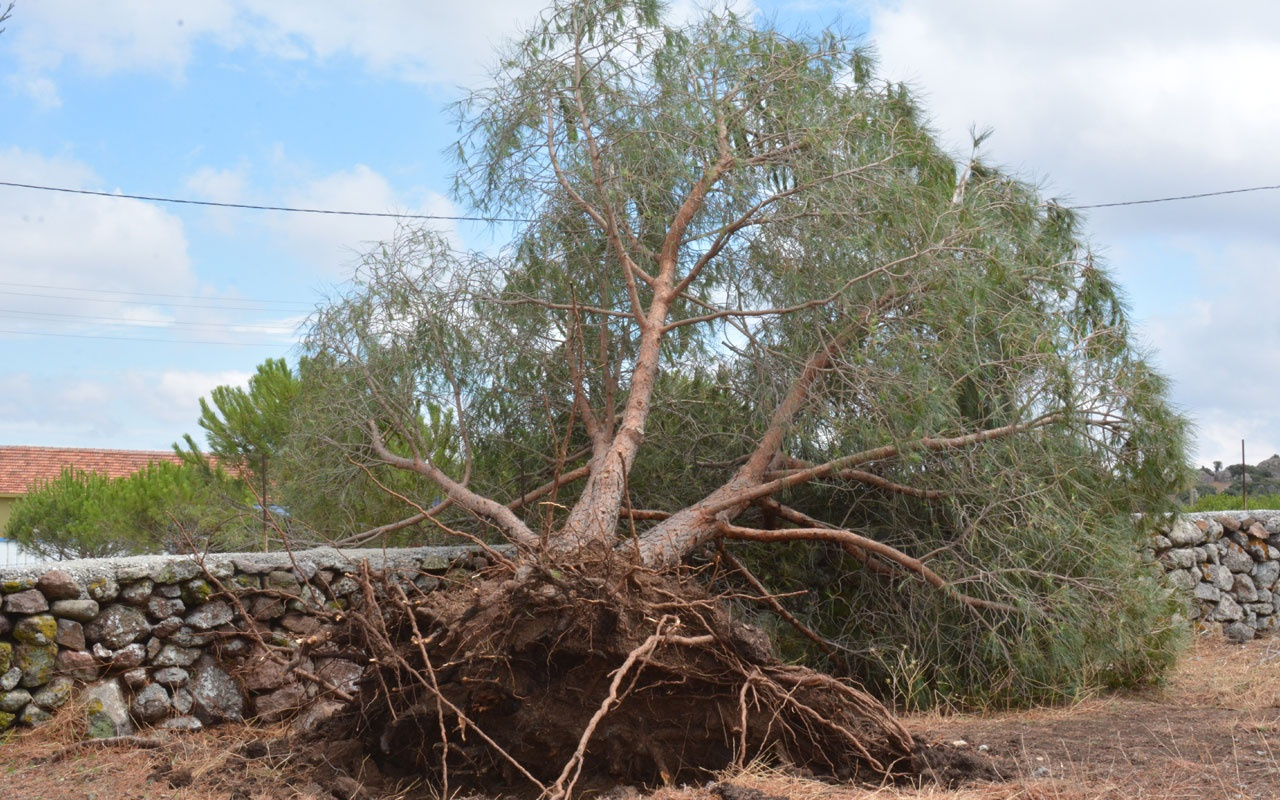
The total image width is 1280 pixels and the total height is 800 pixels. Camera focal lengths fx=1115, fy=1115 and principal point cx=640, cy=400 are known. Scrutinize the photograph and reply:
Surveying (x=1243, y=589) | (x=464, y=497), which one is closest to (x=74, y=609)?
(x=464, y=497)

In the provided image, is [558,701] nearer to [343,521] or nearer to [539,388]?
[539,388]

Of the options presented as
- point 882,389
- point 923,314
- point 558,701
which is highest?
point 923,314

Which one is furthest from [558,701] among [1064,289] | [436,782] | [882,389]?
[1064,289]

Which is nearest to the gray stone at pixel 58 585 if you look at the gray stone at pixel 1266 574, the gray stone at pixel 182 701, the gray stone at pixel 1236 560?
the gray stone at pixel 182 701

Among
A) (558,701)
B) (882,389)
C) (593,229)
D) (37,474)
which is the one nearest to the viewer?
(558,701)

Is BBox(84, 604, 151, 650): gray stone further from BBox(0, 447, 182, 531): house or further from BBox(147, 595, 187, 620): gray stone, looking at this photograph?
BBox(0, 447, 182, 531): house

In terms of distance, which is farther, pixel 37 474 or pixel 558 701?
pixel 37 474

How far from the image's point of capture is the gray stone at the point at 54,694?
20.3ft

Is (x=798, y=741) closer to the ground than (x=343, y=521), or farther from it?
closer to the ground

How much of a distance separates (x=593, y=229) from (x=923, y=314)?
258 cm

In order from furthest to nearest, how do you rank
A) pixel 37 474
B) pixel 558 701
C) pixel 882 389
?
pixel 37 474 → pixel 882 389 → pixel 558 701

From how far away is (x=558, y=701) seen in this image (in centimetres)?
523

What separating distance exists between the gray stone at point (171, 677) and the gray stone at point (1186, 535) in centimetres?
952

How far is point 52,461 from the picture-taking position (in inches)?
1169
